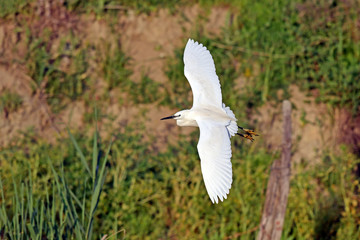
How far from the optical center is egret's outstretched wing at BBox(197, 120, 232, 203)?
3330mm

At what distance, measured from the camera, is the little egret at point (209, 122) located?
338cm

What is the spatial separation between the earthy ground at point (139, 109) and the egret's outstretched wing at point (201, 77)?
1.43 metres

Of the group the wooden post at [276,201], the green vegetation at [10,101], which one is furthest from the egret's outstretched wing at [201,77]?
the green vegetation at [10,101]

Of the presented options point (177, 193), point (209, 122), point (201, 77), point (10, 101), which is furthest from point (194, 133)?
point (209, 122)

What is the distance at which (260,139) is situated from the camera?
223 inches

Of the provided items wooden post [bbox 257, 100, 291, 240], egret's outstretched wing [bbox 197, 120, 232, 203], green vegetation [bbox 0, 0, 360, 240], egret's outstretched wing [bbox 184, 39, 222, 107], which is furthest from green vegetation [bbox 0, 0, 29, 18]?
egret's outstretched wing [bbox 197, 120, 232, 203]

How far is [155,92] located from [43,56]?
984mm

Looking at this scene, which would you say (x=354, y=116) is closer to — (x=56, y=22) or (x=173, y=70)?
(x=173, y=70)

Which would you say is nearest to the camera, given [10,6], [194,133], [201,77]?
Answer: [201,77]

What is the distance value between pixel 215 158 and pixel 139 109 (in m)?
2.44

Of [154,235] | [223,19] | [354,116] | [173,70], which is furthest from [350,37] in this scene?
[154,235]

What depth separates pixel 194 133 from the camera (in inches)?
215

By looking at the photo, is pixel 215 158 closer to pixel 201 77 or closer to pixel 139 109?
pixel 201 77

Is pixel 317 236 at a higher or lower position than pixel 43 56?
lower
